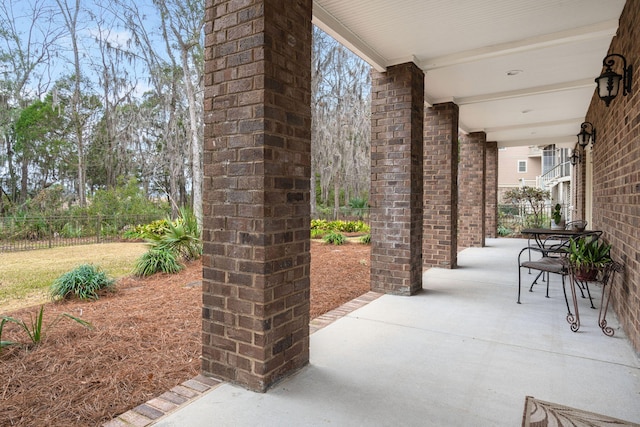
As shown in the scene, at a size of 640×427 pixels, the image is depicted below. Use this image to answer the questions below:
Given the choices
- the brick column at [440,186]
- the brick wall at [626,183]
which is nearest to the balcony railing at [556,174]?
the brick column at [440,186]

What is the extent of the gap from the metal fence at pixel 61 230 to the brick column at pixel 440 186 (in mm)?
9613

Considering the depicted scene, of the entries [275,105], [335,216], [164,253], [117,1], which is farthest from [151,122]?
[275,105]

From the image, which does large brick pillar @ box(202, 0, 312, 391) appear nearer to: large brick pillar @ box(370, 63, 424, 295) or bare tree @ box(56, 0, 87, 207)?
large brick pillar @ box(370, 63, 424, 295)

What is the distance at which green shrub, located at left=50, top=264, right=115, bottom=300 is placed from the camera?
4.65 m

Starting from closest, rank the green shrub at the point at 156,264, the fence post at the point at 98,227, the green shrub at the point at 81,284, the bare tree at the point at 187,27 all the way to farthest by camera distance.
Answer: the green shrub at the point at 81,284
the green shrub at the point at 156,264
the fence post at the point at 98,227
the bare tree at the point at 187,27

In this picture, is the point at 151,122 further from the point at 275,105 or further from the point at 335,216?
the point at 275,105

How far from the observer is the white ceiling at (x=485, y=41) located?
3.45 metres

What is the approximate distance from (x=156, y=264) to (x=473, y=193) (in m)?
7.12

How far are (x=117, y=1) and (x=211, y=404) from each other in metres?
17.2

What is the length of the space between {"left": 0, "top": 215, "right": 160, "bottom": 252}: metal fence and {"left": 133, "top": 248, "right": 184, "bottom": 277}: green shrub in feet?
18.3

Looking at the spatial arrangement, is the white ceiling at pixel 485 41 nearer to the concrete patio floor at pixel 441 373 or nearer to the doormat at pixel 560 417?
the concrete patio floor at pixel 441 373

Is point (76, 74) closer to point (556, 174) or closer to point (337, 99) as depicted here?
point (337, 99)

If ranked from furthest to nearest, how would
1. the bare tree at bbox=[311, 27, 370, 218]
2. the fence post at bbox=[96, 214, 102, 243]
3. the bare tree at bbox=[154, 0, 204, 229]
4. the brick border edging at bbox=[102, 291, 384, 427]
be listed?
the bare tree at bbox=[311, 27, 370, 218] → the bare tree at bbox=[154, 0, 204, 229] → the fence post at bbox=[96, 214, 102, 243] → the brick border edging at bbox=[102, 291, 384, 427]

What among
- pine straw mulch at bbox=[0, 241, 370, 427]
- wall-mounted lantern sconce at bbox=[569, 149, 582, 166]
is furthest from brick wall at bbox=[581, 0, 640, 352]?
wall-mounted lantern sconce at bbox=[569, 149, 582, 166]
